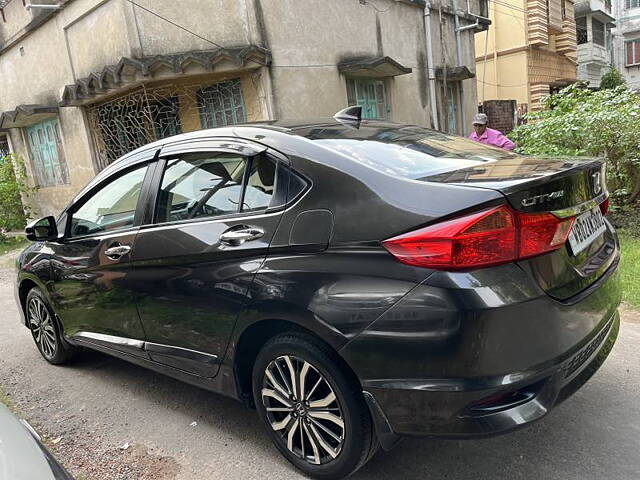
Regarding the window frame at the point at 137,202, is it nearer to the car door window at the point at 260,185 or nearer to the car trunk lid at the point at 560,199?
the car door window at the point at 260,185

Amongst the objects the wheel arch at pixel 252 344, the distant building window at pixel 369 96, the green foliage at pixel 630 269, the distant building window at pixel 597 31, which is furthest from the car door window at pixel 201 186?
the distant building window at pixel 597 31

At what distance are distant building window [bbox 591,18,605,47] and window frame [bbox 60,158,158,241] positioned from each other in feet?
103

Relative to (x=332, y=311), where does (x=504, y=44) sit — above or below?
above

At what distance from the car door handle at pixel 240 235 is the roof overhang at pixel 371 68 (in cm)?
744

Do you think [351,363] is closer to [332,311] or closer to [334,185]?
[332,311]

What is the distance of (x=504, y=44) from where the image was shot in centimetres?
1909

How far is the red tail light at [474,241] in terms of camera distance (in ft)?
6.12

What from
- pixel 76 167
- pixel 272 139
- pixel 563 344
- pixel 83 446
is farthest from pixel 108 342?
pixel 76 167

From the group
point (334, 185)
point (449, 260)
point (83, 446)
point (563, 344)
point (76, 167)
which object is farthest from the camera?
point (76, 167)

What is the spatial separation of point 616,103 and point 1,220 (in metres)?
12.1

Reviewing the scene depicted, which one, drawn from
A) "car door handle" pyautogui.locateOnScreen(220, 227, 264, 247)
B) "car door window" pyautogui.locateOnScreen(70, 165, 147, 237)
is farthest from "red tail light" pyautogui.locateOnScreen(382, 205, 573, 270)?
"car door window" pyautogui.locateOnScreen(70, 165, 147, 237)

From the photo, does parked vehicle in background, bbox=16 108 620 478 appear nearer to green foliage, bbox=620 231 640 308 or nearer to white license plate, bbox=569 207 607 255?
white license plate, bbox=569 207 607 255

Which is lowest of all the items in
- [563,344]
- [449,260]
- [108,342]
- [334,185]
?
[108,342]

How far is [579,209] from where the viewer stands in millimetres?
2166
